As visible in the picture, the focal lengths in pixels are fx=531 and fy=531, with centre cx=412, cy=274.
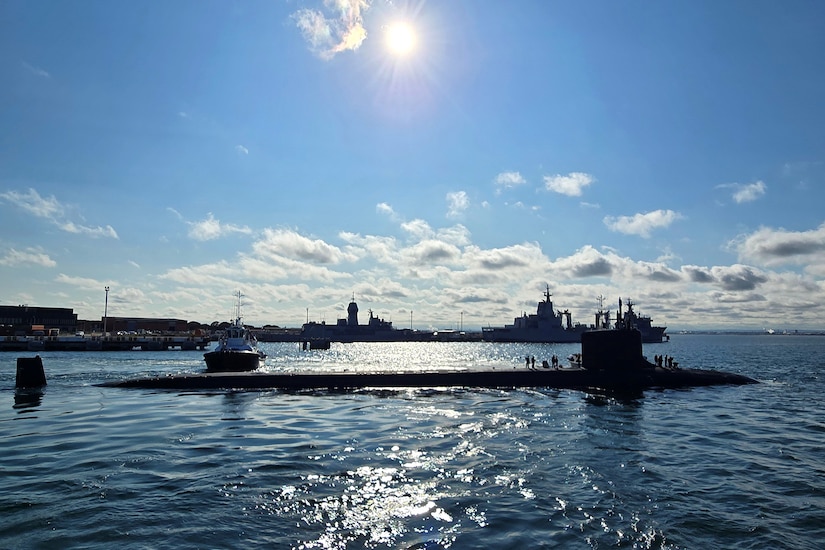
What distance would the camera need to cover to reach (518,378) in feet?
124

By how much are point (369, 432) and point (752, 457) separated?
43.2 ft

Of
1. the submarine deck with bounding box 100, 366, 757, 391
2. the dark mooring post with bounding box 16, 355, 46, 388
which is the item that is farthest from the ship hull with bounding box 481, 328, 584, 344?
the dark mooring post with bounding box 16, 355, 46, 388

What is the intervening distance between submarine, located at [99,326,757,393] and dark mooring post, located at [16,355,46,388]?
4.21m

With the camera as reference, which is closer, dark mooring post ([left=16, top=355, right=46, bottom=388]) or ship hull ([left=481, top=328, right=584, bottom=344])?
dark mooring post ([left=16, top=355, right=46, bottom=388])

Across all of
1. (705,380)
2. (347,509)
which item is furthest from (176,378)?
(705,380)

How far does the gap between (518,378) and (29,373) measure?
109ft

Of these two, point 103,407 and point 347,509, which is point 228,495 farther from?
point 103,407

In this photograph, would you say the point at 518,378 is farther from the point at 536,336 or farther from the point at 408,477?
the point at 536,336

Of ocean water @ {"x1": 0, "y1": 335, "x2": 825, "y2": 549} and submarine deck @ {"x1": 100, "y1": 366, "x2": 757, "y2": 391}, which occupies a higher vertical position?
submarine deck @ {"x1": 100, "y1": 366, "x2": 757, "y2": 391}

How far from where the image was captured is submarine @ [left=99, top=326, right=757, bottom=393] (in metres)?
35.9

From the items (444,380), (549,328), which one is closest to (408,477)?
(444,380)

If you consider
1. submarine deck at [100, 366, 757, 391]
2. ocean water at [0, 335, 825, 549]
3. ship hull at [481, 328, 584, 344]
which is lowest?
ocean water at [0, 335, 825, 549]

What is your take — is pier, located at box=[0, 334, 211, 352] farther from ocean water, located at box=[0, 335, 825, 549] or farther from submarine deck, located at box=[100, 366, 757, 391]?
ocean water, located at box=[0, 335, 825, 549]

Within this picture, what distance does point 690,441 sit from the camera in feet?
64.7
